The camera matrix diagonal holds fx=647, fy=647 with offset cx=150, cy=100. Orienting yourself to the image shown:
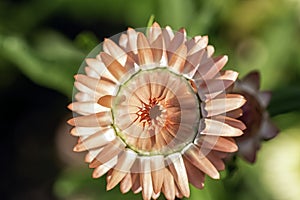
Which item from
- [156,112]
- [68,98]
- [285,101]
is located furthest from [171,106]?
[68,98]

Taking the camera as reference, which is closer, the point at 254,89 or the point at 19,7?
the point at 254,89

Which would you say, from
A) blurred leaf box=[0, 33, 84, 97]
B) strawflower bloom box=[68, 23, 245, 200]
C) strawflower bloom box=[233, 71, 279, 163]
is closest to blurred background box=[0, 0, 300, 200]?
blurred leaf box=[0, 33, 84, 97]

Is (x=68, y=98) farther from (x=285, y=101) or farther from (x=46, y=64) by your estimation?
(x=285, y=101)

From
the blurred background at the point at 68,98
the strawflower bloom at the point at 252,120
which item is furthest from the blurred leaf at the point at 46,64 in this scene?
the strawflower bloom at the point at 252,120

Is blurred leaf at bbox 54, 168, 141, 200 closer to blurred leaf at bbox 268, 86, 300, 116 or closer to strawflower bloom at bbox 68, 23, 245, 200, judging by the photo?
blurred leaf at bbox 268, 86, 300, 116

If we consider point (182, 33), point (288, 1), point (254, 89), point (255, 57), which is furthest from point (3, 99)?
point (182, 33)

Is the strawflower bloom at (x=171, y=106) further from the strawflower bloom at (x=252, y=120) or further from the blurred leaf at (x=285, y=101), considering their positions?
the blurred leaf at (x=285, y=101)

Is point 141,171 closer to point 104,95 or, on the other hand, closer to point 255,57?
point 104,95
